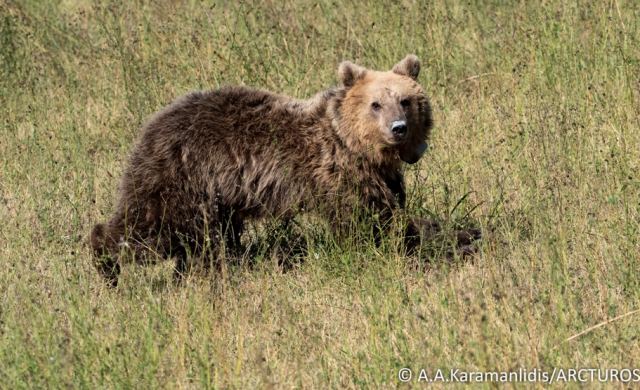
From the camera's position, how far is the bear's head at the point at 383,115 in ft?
24.7

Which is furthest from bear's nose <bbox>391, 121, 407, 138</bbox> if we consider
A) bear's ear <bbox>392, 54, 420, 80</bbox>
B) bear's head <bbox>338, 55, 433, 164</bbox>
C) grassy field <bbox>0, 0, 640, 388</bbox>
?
bear's ear <bbox>392, 54, 420, 80</bbox>

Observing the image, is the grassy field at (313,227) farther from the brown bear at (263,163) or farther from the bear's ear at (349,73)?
the bear's ear at (349,73)

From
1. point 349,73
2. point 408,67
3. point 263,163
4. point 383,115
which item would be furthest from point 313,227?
point 408,67

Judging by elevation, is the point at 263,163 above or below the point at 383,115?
below

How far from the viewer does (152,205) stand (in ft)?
23.9

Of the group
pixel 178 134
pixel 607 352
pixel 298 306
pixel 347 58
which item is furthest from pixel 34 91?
pixel 607 352

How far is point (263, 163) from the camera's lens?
758cm

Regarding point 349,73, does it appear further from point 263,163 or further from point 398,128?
point 263,163

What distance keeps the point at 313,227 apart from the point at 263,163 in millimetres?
583

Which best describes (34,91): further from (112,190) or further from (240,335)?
(240,335)

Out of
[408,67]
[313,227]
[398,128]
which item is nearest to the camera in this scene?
[398,128]

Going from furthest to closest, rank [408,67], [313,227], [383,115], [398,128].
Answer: [408,67], [313,227], [383,115], [398,128]

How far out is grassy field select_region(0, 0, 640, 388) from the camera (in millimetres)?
5535

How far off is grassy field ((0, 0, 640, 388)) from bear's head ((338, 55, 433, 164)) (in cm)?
39
